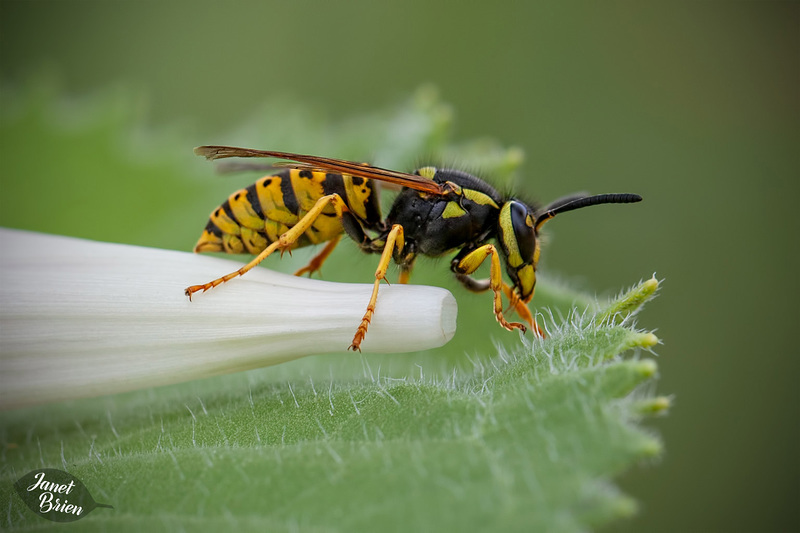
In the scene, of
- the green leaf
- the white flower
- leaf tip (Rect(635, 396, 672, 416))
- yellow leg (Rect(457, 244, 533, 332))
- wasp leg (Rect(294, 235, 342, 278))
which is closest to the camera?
the green leaf

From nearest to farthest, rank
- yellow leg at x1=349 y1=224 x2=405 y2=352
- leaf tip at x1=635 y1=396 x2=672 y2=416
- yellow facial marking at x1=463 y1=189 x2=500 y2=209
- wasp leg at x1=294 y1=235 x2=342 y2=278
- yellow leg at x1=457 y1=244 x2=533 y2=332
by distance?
1. leaf tip at x1=635 y1=396 x2=672 y2=416
2. yellow leg at x1=349 y1=224 x2=405 y2=352
3. yellow leg at x1=457 y1=244 x2=533 y2=332
4. yellow facial marking at x1=463 y1=189 x2=500 y2=209
5. wasp leg at x1=294 y1=235 x2=342 y2=278

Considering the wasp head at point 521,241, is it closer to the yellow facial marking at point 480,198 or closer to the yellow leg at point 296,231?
the yellow facial marking at point 480,198

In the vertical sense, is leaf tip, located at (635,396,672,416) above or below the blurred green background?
below

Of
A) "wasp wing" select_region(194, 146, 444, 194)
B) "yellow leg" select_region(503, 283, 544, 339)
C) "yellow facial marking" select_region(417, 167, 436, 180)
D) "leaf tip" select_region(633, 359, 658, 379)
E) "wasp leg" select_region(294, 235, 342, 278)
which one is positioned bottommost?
"leaf tip" select_region(633, 359, 658, 379)

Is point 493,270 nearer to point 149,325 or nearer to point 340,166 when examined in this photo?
point 340,166

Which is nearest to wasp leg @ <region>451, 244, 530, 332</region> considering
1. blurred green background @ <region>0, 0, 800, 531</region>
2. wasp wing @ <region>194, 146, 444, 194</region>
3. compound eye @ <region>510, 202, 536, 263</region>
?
compound eye @ <region>510, 202, 536, 263</region>

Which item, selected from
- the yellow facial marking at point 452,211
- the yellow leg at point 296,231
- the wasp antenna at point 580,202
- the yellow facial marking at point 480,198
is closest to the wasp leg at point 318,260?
the yellow leg at point 296,231

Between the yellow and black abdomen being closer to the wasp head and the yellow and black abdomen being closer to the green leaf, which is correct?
the green leaf

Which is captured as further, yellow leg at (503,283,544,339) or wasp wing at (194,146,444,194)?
yellow leg at (503,283,544,339)
